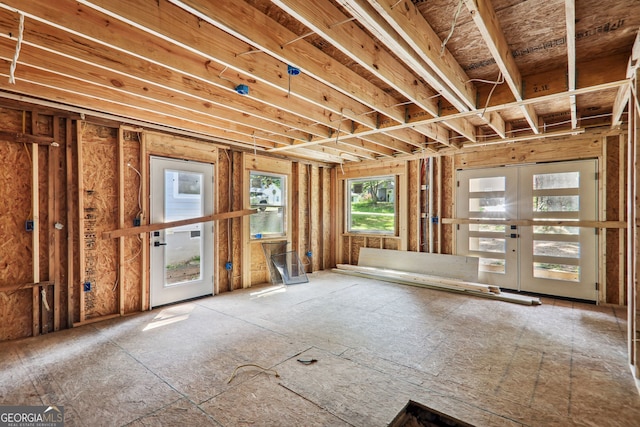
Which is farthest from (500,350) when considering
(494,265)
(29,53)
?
(29,53)

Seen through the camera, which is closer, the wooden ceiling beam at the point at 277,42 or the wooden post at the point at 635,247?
the wooden ceiling beam at the point at 277,42

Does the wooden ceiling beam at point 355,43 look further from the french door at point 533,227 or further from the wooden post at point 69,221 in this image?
the wooden post at point 69,221

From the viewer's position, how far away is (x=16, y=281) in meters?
3.40

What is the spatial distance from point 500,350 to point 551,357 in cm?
44

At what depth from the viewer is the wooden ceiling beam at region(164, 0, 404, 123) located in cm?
187

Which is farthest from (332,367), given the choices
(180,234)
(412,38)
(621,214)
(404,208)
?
(621,214)

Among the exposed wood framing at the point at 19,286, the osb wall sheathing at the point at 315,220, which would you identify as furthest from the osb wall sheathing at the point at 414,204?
the exposed wood framing at the point at 19,286

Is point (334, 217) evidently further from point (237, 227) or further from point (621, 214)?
point (621, 214)

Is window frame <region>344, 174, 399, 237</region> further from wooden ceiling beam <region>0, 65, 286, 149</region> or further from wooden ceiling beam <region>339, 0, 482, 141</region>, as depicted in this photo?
wooden ceiling beam <region>339, 0, 482, 141</region>

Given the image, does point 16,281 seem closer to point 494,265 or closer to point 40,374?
point 40,374

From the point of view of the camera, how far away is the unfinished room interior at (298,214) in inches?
85.0

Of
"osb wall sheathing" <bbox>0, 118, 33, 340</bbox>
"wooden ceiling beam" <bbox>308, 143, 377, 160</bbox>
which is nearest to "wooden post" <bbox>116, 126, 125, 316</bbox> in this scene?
"osb wall sheathing" <bbox>0, 118, 33, 340</bbox>

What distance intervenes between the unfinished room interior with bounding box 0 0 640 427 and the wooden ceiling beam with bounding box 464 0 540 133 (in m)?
0.03

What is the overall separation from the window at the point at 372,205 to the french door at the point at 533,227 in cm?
145
